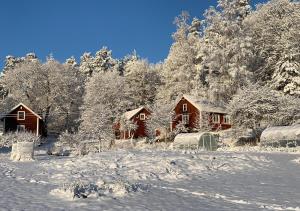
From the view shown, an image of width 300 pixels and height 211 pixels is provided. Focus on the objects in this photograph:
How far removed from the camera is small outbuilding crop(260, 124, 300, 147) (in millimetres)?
40625

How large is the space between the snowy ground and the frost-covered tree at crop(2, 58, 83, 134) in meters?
50.7

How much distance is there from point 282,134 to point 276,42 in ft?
80.9

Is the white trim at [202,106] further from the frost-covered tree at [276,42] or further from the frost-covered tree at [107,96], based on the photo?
the frost-covered tree at [107,96]

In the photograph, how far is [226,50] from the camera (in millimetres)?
57156

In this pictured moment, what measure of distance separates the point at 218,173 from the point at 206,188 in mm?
5286

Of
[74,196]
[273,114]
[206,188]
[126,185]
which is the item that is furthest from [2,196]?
[273,114]

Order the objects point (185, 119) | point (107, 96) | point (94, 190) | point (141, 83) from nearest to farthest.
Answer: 1. point (94, 190)
2. point (185, 119)
3. point (107, 96)
4. point (141, 83)

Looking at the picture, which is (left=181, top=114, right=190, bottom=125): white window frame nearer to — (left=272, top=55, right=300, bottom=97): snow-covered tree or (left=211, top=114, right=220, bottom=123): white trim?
(left=211, top=114, right=220, bottom=123): white trim

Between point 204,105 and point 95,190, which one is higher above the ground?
point 204,105

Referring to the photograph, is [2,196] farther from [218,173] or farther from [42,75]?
[42,75]

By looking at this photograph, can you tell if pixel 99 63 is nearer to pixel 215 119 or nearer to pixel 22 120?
pixel 22 120

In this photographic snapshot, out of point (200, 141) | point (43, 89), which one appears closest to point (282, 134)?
point (200, 141)

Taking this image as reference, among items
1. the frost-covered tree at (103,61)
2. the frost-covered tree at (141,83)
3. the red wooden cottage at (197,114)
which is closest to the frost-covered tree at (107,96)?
the frost-covered tree at (141,83)

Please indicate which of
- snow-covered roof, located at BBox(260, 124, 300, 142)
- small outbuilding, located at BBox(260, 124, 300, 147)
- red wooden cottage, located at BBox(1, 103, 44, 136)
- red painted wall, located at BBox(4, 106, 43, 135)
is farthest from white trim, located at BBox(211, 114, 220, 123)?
red painted wall, located at BBox(4, 106, 43, 135)
